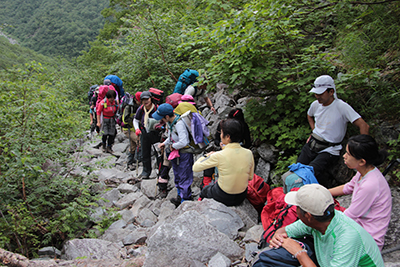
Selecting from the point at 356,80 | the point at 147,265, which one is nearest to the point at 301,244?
the point at 147,265

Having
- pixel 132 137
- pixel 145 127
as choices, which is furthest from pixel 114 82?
pixel 145 127

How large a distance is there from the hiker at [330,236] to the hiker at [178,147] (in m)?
3.00

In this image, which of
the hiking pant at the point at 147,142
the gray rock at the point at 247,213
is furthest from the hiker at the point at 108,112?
the gray rock at the point at 247,213

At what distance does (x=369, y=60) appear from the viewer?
448 cm

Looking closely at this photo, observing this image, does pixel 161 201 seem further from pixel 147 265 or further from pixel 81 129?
pixel 147 265

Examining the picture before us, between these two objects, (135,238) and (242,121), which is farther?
(242,121)

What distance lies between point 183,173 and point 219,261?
2479mm

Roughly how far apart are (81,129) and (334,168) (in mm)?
5501

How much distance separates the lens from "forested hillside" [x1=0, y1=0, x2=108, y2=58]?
6353 centimetres

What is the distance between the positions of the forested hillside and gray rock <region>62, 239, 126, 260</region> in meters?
61.6

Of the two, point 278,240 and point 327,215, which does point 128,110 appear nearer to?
point 278,240

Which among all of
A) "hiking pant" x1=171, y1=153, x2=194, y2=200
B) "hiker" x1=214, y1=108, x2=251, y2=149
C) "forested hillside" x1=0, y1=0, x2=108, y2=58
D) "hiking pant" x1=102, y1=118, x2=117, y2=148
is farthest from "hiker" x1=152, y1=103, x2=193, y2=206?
"forested hillside" x1=0, y1=0, x2=108, y2=58

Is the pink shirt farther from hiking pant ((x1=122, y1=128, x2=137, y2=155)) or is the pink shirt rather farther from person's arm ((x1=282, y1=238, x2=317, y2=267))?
hiking pant ((x1=122, y1=128, x2=137, y2=155))

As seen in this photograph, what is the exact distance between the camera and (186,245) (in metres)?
2.96
